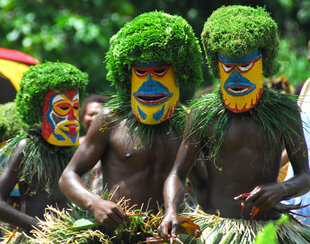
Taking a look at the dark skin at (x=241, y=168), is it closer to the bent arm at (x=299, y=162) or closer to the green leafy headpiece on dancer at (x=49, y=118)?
the bent arm at (x=299, y=162)

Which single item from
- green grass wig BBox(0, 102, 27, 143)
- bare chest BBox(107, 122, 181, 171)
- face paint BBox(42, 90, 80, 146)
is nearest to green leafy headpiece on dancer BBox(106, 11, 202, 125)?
bare chest BBox(107, 122, 181, 171)

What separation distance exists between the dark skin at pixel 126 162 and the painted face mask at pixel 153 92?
0.11 metres

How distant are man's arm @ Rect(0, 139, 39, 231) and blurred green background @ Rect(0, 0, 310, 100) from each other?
199 inches

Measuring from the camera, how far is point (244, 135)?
394 cm

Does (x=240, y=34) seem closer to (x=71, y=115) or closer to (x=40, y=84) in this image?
(x=71, y=115)

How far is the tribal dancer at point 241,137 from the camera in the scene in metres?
3.88

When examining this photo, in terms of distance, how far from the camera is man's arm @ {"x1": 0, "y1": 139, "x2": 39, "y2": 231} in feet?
16.4

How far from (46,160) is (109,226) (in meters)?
1.39

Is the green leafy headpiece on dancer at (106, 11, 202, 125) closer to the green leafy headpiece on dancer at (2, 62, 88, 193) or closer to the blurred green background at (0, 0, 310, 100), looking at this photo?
the green leafy headpiece on dancer at (2, 62, 88, 193)

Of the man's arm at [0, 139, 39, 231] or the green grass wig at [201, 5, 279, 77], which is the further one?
the man's arm at [0, 139, 39, 231]

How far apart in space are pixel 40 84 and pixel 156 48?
1.40m

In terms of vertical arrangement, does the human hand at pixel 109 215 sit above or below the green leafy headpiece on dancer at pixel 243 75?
below

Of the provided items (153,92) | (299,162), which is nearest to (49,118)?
(153,92)

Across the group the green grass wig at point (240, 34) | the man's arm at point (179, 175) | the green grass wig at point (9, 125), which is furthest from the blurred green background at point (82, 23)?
the man's arm at point (179, 175)
